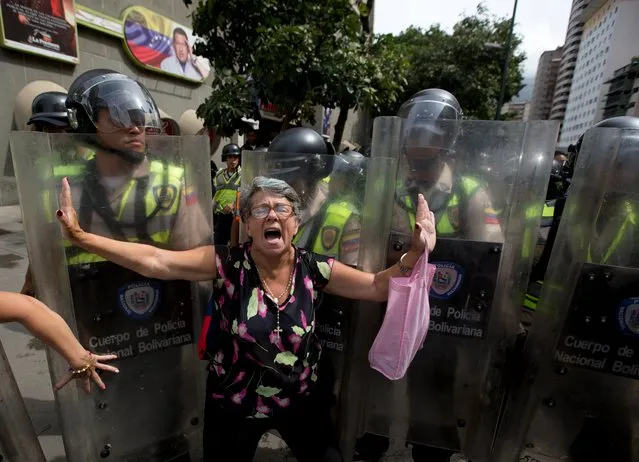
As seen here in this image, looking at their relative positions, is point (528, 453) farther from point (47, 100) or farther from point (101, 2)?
point (101, 2)

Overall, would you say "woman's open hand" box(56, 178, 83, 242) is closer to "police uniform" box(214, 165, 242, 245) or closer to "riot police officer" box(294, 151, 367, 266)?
"riot police officer" box(294, 151, 367, 266)

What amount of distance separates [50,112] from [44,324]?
268cm

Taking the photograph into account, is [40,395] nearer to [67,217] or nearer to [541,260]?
[67,217]

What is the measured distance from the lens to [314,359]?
1727 mm

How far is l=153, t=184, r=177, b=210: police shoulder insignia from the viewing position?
5.76 ft

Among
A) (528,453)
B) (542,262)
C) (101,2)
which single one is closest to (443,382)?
(528,453)

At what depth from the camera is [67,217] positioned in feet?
4.80

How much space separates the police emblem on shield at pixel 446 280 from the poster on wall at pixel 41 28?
8.98 metres

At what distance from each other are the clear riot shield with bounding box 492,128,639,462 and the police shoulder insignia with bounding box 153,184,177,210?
1.69 m

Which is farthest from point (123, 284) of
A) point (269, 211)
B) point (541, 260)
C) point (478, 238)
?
point (541, 260)

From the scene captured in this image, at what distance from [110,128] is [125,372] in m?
1.12

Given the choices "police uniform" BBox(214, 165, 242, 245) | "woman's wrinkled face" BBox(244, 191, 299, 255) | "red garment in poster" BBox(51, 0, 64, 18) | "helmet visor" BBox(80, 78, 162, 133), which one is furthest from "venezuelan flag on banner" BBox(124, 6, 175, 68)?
"woman's wrinkled face" BBox(244, 191, 299, 255)

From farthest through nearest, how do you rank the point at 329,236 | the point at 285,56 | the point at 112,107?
the point at 285,56
the point at 329,236
the point at 112,107

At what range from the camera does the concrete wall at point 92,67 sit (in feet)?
24.8
